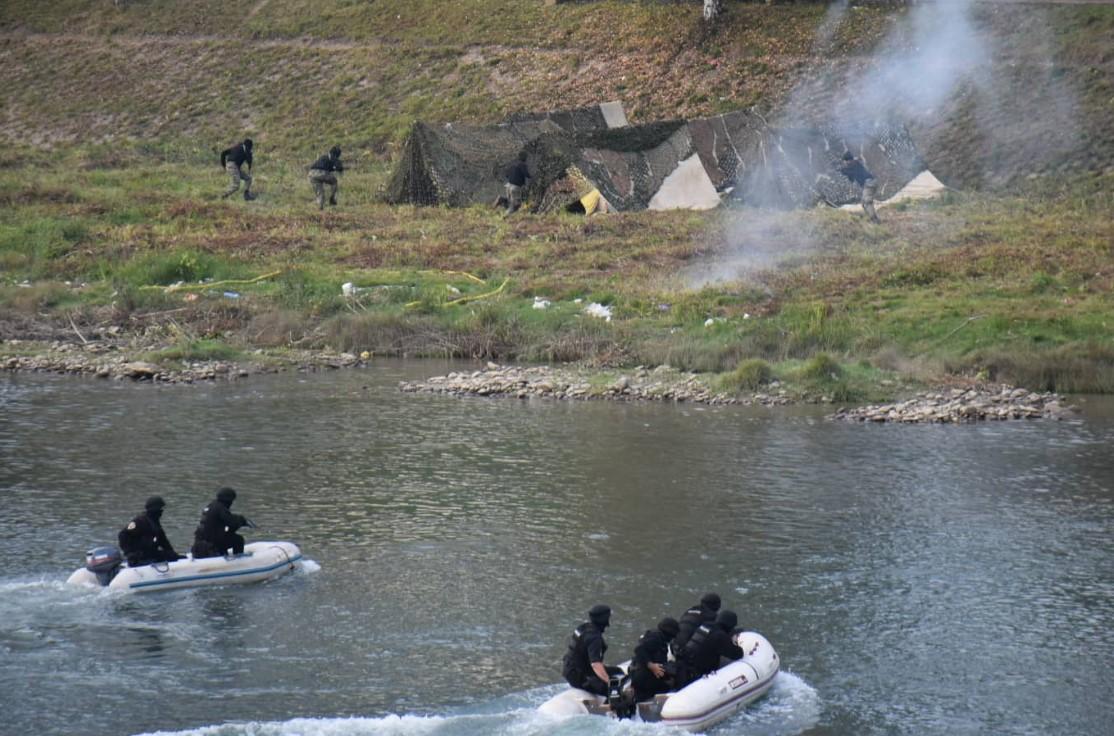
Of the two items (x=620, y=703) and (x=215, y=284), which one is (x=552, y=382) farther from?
(x=620, y=703)

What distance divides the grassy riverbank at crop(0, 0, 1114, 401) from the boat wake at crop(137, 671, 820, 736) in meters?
13.7

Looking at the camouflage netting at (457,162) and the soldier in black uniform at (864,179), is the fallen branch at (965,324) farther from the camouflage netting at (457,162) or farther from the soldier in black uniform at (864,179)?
the camouflage netting at (457,162)

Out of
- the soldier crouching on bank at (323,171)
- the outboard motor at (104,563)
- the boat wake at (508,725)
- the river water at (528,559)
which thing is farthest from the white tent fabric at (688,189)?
the boat wake at (508,725)

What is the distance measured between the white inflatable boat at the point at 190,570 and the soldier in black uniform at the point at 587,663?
5010 mm

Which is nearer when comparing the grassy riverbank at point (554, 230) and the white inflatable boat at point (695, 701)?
the white inflatable boat at point (695, 701)

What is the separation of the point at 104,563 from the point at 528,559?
497cm

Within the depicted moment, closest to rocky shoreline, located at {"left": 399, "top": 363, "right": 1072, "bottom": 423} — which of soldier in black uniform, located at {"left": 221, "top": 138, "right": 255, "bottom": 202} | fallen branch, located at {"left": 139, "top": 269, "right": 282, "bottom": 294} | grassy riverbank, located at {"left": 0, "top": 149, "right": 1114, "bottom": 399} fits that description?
grassy riverbank, located at {"left": 0, "top": 149, "right": 1114, "bottom": 399}

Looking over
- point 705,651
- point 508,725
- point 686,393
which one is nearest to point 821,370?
point 686,393

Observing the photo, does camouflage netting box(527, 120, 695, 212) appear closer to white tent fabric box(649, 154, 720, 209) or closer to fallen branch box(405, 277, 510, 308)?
white tent fabric box(649, 154, 720, 209)

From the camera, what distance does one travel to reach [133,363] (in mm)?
Result: 29281

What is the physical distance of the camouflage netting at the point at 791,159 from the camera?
40.6 meters

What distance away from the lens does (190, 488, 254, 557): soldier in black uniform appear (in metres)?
17.0

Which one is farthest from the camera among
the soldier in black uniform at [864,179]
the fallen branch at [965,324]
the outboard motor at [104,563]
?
the soldier in black uniform at [864,179]

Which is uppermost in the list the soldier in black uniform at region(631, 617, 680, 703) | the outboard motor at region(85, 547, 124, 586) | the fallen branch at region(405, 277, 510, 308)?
the fallen branch at region(405, 277, 510, 308)
